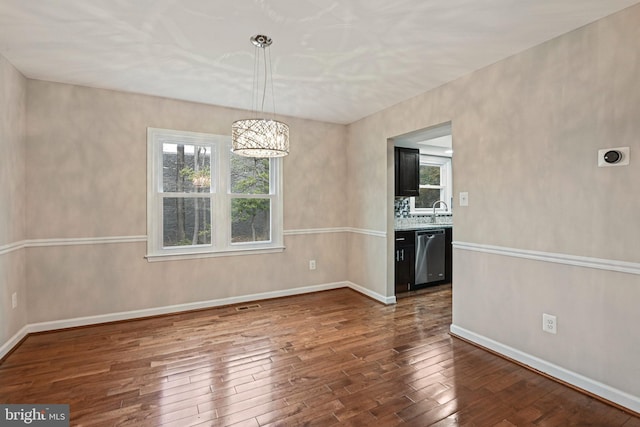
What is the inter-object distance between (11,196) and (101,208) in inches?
27.5

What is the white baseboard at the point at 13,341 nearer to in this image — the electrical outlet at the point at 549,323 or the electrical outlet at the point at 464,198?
the electrical outlet at the point at 464,198

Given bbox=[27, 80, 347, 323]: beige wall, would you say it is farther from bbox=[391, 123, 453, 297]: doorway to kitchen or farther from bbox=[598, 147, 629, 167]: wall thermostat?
bbox=[598, 147, 629, 167]: wall thermostat

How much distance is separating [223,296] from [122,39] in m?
2.87

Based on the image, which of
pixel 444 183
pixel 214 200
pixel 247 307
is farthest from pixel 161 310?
pixel 444 183

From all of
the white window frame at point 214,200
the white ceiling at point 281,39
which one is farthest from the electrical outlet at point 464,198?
the white window frame at point 214,200

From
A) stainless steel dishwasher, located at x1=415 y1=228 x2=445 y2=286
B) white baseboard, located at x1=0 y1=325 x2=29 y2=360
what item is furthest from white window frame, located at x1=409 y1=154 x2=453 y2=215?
white baseboard, located at x1=0 y1=325 x2=29 y2=360

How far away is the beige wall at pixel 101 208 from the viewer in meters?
3.08

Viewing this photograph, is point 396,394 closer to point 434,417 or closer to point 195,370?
point 434,417

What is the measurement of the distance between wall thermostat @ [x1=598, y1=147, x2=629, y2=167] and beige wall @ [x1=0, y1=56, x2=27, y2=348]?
4.55 meters

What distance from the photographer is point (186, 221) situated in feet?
12.4

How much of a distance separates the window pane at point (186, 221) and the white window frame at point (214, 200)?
0.05 m

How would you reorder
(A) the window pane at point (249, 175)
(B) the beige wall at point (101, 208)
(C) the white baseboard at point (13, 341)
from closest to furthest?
(C) the white baseboard at point (13, 341) < (B) the beige wall at point (101, 208) < (A) the window pane at point (249, 175)

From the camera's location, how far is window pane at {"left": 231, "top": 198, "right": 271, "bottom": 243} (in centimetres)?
407

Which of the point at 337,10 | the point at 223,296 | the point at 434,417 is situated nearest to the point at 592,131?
the point at 337,10
